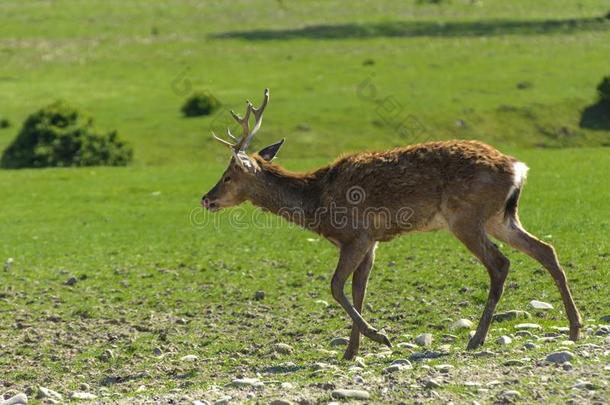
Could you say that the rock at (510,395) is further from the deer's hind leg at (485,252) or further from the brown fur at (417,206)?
the deer's hind leg at (485,252)

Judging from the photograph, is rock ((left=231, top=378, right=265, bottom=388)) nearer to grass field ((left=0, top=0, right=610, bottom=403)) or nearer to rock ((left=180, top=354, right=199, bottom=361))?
grass field ((left=0, top=0, right=610, bottom=403))

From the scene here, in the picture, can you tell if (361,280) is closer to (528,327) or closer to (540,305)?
(528,327)

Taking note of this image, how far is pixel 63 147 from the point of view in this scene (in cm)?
4066

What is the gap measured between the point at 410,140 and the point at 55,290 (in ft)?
83.1

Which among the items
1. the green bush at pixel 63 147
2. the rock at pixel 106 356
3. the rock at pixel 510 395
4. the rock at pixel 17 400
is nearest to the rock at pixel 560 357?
the rock at pixel 510 395

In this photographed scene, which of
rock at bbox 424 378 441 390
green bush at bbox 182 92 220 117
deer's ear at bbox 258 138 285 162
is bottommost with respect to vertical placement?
green bush at bbox 182 92 220 117

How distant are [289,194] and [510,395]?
552 cm

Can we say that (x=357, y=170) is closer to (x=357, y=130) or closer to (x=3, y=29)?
(x=357, y=130)

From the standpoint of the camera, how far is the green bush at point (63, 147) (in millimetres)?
40062

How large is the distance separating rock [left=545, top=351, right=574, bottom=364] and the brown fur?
1636 millimetres

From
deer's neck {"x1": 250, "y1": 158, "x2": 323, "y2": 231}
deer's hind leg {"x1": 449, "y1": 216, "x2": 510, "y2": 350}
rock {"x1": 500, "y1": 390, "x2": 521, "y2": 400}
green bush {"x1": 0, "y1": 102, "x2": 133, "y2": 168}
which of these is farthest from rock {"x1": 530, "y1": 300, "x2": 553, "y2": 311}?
green bush {"x1": 0, "y1": 102, "x2": 133, "y2": 168}

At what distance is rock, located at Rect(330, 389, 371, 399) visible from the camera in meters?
10.3

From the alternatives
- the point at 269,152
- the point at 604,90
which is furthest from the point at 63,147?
the point at 269,152

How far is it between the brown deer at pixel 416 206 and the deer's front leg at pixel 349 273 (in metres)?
0.01
